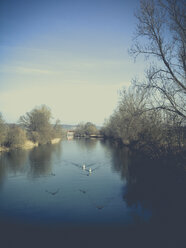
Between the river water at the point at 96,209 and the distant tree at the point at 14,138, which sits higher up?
the distant tree at the point at 14,138

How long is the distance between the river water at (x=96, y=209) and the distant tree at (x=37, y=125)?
2735 centimetres

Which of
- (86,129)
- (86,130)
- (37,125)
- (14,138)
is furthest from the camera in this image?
(86,129)

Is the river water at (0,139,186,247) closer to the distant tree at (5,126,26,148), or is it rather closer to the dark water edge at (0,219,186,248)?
the dark water edge at (0,219,186,248)

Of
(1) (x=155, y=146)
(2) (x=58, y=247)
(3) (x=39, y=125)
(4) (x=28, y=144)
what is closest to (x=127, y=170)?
(1) (x=155, y=146)

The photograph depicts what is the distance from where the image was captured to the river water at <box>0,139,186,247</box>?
329 inches

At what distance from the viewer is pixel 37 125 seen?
45.4 meters

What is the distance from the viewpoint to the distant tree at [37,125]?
4441 centimetres

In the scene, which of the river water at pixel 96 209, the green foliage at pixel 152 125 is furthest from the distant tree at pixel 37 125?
the green foliage at pixel 152 125

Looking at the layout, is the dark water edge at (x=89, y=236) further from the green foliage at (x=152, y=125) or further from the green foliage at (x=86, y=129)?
the green foliage at (x=86, y=129)

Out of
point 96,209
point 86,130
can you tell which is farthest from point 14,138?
point 86,130

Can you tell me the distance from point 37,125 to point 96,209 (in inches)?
1487

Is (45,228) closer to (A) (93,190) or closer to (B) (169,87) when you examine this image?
(A) (93,190)

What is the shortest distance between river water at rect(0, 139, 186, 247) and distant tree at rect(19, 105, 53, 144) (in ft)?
89.7

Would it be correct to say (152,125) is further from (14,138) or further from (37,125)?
(37,125)
